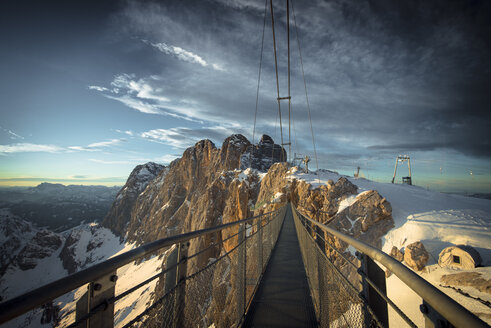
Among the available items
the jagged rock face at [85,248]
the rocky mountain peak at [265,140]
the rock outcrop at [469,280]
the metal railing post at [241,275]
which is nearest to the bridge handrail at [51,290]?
the metal railing post at [241,275]

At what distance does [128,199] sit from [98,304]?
141 m

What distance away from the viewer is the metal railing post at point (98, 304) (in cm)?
124

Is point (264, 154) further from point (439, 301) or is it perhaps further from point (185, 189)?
point (439, 301)

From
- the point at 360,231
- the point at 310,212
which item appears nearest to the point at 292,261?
the point at 360,231

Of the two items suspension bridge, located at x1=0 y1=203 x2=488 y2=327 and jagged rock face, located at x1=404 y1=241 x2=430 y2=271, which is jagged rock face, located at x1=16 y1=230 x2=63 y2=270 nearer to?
suspension bridge, located at x1=0 y1=203 x2=488 y2=327

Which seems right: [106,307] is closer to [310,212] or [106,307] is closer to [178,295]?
[178,295]

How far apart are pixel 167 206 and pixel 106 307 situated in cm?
8650

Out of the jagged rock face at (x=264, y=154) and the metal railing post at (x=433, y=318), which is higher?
the jagged rock face at (x=264, y=154)

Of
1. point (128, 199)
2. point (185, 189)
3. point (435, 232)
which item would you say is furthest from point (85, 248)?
point (435, 232)

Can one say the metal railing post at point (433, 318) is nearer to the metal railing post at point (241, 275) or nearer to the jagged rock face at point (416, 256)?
the metal railing post at point (241, 275)

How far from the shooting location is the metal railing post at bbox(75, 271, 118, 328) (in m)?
1.24

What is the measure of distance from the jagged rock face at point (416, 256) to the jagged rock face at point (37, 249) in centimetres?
15221

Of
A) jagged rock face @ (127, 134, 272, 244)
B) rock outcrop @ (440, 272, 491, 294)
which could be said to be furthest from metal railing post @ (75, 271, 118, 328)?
jagged rock face @ (127, 134, 272, 244)

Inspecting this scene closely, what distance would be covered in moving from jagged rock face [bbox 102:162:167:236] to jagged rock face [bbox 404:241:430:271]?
108480mm
